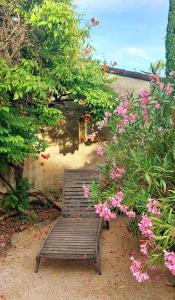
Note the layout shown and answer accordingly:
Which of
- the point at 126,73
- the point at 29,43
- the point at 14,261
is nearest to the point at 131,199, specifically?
the point at 14,261

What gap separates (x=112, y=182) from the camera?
17.5 ft

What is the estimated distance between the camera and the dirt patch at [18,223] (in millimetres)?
7977

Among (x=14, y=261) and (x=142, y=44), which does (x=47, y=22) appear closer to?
(x=142, y=44)

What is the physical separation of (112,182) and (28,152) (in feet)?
11.6

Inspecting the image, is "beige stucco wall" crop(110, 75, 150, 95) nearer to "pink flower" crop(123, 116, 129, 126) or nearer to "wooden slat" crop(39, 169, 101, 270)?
"wooden slat" crop(39, 169, 101, 270)

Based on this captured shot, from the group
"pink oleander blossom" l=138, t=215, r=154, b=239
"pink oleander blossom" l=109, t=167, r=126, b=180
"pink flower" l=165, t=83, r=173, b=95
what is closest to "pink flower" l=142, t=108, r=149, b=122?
"pink flower" l=165, t=83, r=173, b=95

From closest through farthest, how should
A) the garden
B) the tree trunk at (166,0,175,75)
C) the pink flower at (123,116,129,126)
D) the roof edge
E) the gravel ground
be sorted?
the garden, the pink flower at (123,116,129,126), the gravel ground, the roof edge, the tree trunk at (166,0,175,75)

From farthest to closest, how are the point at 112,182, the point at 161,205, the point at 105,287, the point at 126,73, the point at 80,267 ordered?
the point at 126,73, the point at 80,267, the point at 105,287, the point at 112,182, the point at 161,205

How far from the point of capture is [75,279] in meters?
5.98

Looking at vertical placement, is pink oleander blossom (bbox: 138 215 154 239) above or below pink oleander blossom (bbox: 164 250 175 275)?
above

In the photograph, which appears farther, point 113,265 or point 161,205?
point 113,265

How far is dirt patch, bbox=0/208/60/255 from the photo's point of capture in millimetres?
7977

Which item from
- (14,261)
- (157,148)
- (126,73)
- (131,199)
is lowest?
(14,261)

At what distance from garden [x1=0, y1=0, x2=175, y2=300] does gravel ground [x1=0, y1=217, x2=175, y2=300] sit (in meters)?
0.02
